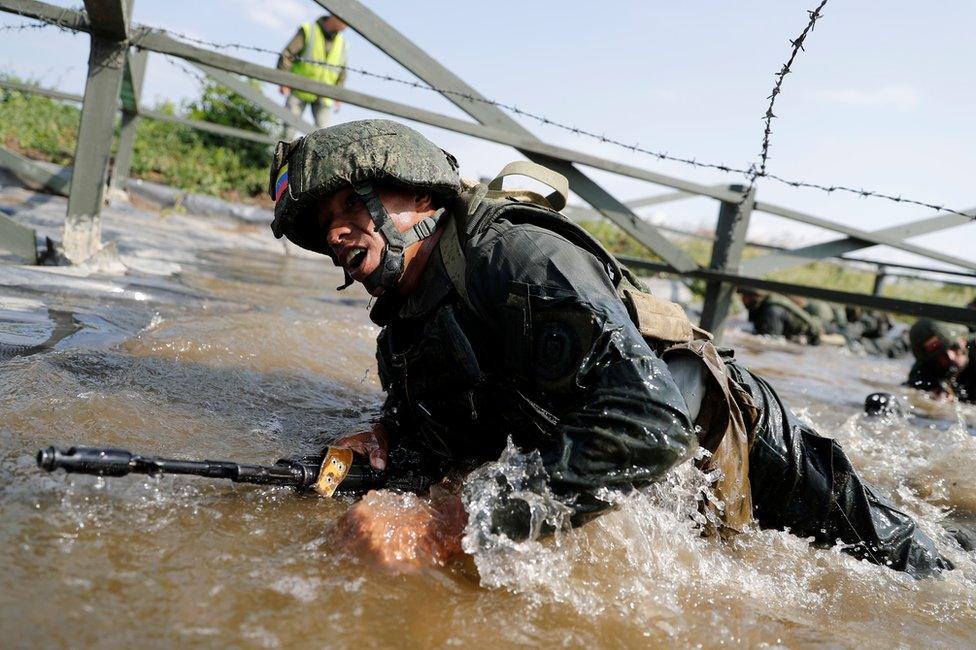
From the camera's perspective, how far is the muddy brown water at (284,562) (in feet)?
5.61

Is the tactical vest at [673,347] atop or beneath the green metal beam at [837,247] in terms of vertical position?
beneath

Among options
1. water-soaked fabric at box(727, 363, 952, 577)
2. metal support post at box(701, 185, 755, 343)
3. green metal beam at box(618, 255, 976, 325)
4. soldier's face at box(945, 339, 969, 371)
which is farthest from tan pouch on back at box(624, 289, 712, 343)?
soldier's face at box(945, 339, 969, 371)

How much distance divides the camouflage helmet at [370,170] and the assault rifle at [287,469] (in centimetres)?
61

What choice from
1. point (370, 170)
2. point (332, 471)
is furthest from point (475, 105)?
point (332, 471)

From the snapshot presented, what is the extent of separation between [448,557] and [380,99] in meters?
3.82

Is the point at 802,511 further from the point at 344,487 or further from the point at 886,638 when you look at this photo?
the point at 344,487

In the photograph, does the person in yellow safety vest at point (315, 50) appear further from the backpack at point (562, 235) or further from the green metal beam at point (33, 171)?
the backpack at point (562, 235)

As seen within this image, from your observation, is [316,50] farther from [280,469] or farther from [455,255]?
[280,469]

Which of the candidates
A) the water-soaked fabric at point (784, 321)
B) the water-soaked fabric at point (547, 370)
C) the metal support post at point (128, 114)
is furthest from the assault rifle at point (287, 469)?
the water-soaked fabric at point (784, 321)

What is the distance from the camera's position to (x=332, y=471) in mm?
2539

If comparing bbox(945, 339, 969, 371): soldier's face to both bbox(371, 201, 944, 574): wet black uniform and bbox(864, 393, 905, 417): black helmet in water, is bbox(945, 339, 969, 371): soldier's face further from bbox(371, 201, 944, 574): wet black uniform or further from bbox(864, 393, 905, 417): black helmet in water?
bbox(371, 201, 944, 574): wet black uniform

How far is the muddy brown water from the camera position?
171cm

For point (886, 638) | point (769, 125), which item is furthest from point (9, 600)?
point (769, 125)

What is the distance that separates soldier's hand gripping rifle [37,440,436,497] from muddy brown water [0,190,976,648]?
0.32 ft
